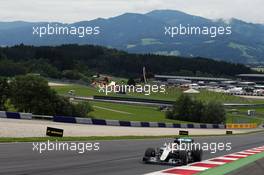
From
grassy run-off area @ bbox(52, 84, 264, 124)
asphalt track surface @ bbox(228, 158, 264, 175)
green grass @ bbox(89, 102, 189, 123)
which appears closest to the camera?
asphalt track surface @ bbox(228, 158, 264, 175)

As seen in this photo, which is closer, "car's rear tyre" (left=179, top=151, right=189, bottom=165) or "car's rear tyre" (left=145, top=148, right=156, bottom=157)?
"car's rear tyre" (left=179, top=151, right=189, bottom=165)

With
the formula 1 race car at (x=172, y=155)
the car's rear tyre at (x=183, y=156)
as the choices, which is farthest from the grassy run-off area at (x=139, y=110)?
the car's rear tyre at (x=183, y=156)

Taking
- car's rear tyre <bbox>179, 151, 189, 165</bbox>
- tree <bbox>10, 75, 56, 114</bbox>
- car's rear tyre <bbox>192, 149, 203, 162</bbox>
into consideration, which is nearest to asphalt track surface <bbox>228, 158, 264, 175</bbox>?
car's rear tyre <bbox>179, 151, 189, 165</bbox>

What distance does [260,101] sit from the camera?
5128 inches

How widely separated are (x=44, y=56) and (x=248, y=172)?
190 meters

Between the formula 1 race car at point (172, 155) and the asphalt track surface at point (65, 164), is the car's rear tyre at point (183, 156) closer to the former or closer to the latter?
the formula 1 race car at point (172, 155)

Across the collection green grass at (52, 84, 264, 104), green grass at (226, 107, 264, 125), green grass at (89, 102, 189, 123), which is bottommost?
green grass at (226, 107, 264, 125)

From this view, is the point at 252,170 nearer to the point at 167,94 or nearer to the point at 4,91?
the point at 4,91

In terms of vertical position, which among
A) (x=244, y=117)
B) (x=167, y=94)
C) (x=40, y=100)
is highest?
(x=40, y=100)

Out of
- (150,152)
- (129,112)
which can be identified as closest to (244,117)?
(129,112)

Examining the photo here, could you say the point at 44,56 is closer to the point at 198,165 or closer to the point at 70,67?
the point at 70,67

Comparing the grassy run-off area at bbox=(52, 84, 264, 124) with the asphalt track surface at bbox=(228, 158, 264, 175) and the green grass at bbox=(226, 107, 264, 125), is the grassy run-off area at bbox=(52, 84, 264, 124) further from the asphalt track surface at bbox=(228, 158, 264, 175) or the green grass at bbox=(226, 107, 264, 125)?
the asphalt track surface at bbox=(228, 158, 264, 175)

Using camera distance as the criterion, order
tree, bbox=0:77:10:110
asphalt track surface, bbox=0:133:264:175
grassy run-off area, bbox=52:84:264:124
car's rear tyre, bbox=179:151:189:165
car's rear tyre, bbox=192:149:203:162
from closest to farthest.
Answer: asphalt track surface, bbox=0:133:264:175 < car's rear tyre, bbox=179:151:189:165 < car's rear tyre, bbox=192:149:203:162 < grassy run-off area, bbox=52:84:264:124 < tree, bbox=0:77:10:110

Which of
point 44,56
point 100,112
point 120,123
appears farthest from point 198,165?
point 44,56
